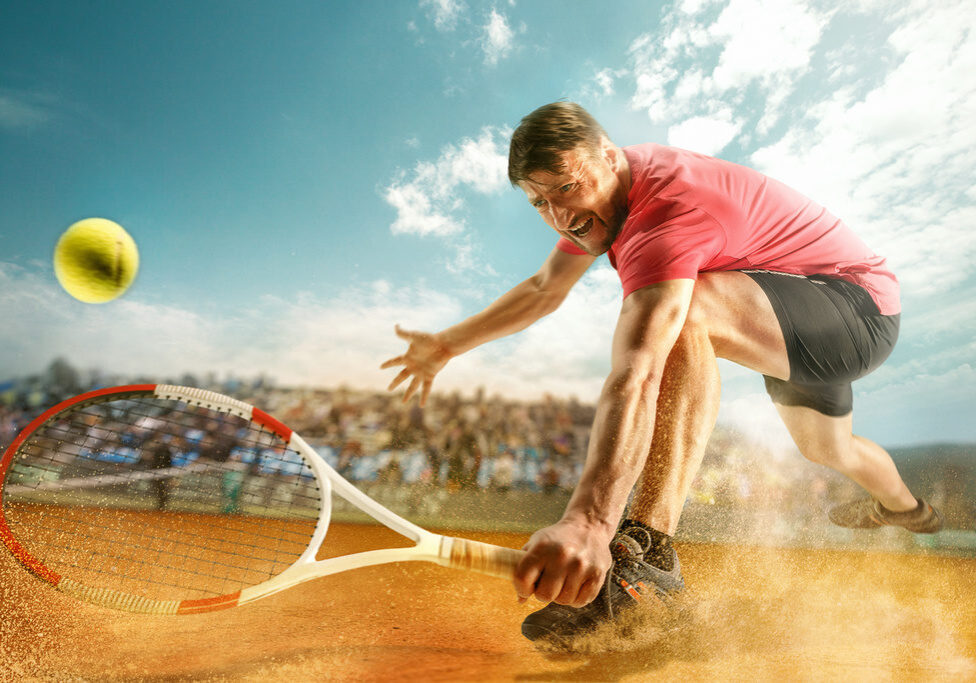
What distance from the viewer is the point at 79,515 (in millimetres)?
2814

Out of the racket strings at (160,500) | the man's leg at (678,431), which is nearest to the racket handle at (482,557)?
the man's leg at (678,431)

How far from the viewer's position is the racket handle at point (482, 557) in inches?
32.8

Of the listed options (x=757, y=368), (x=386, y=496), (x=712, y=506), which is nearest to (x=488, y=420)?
(x=386, y=496)

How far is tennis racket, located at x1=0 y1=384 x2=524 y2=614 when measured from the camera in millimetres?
963

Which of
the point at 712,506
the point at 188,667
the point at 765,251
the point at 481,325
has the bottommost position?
the point at 188,667

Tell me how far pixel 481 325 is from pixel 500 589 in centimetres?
76

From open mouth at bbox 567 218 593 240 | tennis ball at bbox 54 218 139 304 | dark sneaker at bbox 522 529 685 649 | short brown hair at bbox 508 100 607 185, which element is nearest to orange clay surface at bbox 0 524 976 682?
dark sneaker at bbox 522 529 685 649

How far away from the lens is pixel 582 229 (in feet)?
4.91

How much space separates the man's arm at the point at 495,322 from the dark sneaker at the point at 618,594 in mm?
771

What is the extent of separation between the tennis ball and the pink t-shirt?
231cm

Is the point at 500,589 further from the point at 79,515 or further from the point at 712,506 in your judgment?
the point at 79,515

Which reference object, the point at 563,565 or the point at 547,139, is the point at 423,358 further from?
the point at 563,565

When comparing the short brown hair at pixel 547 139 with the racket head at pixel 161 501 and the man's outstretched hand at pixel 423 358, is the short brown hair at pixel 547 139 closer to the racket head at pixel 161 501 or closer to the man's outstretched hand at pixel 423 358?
the man's outstretched hand at pixel 423 358

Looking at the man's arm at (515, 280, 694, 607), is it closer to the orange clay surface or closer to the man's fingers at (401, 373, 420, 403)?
the orange clay surface
